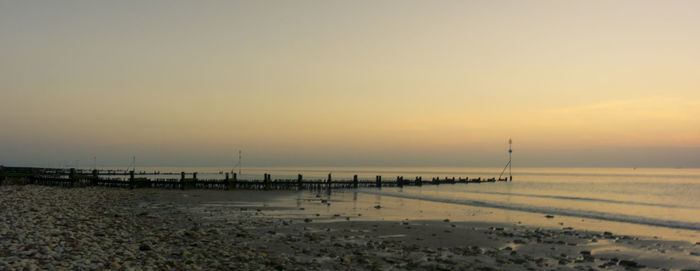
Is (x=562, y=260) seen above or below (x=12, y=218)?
below

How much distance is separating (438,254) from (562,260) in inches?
149

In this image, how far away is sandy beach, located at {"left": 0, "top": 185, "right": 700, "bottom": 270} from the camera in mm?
10508

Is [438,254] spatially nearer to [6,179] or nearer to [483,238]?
[483,238]

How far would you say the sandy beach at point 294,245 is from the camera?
1051 cm

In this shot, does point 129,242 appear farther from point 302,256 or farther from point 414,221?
point 414,221

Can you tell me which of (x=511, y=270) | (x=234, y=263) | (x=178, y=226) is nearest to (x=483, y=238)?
(x=511, y=270)

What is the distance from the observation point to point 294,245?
14055mm

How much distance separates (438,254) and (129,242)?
30.0 ft

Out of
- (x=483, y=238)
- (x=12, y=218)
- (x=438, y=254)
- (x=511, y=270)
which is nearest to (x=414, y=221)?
(x=483, y=238)

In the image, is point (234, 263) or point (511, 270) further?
point (511, 270)

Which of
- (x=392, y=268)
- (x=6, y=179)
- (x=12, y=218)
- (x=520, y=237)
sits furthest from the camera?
(x=6, y=179)

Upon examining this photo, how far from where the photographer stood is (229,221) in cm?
1930

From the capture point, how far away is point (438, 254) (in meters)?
13.7

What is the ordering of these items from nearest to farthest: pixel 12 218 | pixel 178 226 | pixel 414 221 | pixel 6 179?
pixel 12 218
pixel 178 226
pixel 414 221
pixel 6 179
